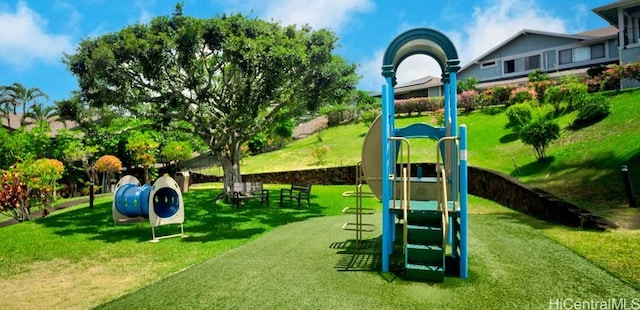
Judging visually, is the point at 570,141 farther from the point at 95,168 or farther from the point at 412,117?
the point at 95,168

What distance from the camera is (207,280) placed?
5906 millimetres

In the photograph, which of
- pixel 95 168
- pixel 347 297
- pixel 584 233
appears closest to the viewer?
pixel 347 297

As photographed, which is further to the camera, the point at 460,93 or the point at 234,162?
the point at 460,93

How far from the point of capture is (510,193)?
12320 millimetres

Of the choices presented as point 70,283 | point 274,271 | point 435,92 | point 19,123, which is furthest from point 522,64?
point 19,123

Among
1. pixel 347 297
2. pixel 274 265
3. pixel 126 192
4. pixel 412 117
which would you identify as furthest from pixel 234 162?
pixel 412 117

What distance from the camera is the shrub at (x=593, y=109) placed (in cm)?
1680

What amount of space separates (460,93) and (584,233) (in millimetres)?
25252

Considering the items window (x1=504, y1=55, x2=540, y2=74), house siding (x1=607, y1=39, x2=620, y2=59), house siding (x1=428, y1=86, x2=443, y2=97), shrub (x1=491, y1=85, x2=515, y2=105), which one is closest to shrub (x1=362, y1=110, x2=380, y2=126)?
house siding (x1=428, y1=86, x2=443, y2=97)

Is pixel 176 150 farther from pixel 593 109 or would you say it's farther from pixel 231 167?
pixel 593 109

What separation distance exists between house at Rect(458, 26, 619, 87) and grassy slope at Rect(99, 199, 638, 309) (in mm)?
29652

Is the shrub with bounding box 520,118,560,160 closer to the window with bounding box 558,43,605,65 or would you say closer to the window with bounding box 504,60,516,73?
the window with bounding box 558,43,605,65

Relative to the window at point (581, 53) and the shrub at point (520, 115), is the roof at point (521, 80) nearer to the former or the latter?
the window at point (581, 53)

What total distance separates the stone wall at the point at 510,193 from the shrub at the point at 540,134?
7.01 feet
